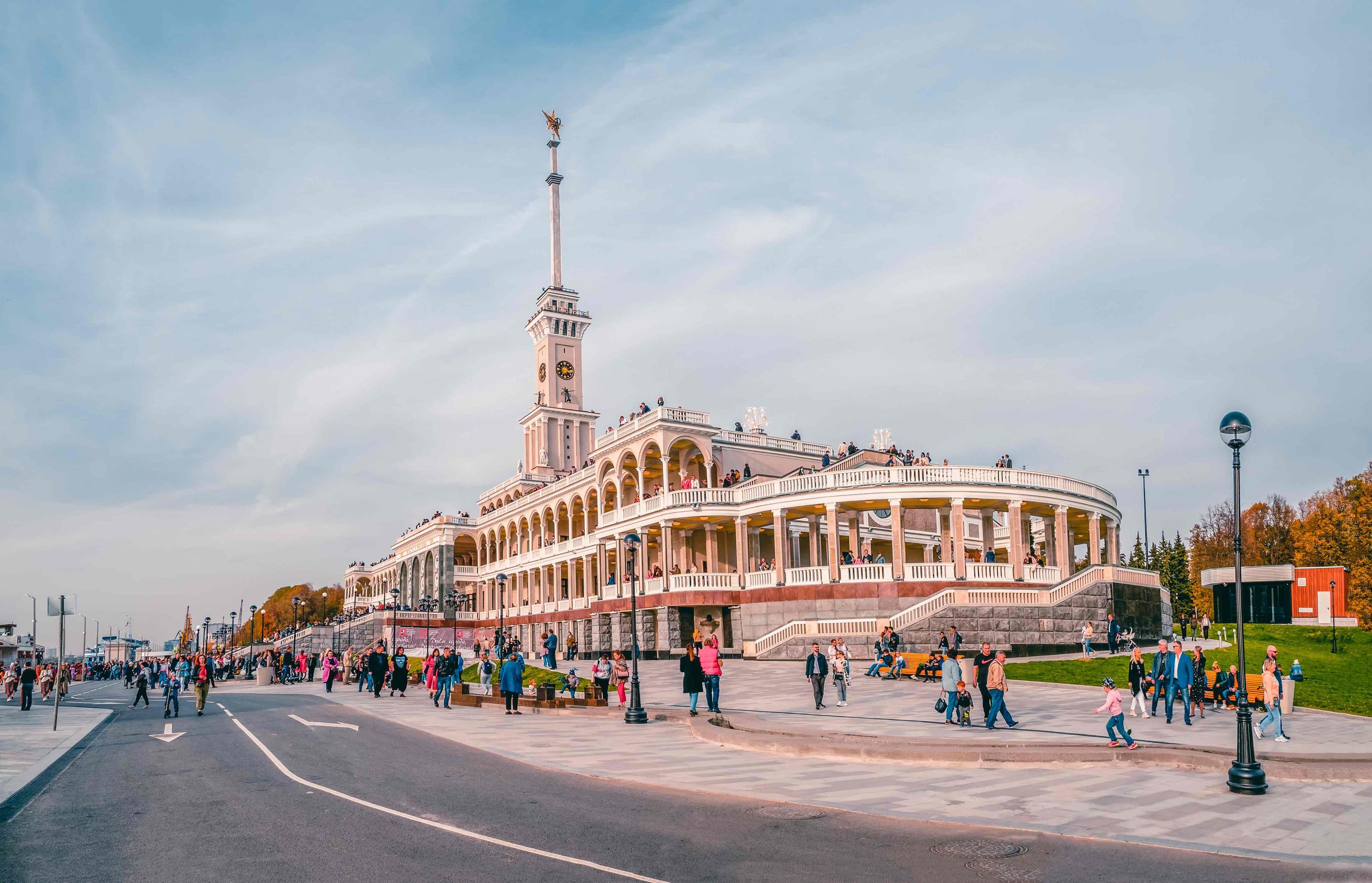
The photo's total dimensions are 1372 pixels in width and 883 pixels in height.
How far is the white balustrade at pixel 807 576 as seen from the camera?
44500 mm

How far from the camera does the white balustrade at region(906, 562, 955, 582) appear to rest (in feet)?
141

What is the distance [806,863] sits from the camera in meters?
10.0

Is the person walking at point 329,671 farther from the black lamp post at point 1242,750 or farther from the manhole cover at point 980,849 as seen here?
the black lamp post at point 1242,750

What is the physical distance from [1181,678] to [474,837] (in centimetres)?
1612

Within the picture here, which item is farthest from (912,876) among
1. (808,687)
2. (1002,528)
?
(1002,528)

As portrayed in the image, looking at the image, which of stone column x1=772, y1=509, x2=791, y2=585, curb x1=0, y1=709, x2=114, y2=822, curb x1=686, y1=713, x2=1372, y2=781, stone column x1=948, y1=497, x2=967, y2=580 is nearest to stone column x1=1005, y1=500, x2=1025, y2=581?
stone column x1=948, y1=497, x2=967, y2=580

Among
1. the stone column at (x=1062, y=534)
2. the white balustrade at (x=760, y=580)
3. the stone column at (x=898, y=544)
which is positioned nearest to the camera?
the stone column at (x=898, y=544)

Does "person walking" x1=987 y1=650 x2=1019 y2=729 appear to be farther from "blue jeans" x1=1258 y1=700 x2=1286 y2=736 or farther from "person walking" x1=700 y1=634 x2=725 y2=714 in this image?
"person walking" x1=700 y1=634 x2=725 y2=714

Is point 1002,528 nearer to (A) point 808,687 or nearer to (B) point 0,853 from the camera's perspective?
(A) point 808,687

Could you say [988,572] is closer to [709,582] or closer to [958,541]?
Result: [958,541]

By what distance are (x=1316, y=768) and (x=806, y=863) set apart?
344 inches

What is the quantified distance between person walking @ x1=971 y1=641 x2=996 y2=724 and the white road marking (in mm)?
11946

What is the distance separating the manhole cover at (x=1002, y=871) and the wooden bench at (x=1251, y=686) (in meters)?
15.3

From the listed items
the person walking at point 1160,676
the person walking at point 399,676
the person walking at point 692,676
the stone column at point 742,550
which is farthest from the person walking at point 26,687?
the person walking at point 1160,676
